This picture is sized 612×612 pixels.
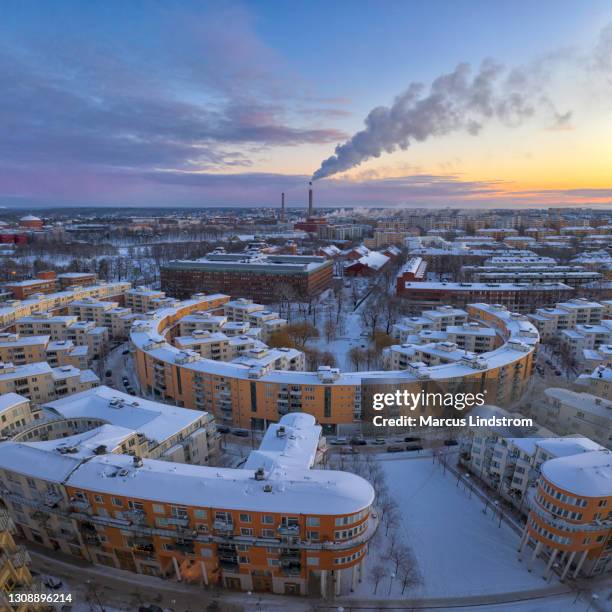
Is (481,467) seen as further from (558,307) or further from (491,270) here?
(491,270)

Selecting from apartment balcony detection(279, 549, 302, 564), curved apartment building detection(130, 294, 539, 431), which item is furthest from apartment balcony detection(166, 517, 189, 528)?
curved apartment building detection(130, 294, 539, 431)

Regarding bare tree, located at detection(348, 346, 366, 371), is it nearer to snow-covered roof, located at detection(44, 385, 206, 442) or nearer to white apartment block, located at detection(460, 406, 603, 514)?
white apartment block, located at detection(460, 406, 603, 514)

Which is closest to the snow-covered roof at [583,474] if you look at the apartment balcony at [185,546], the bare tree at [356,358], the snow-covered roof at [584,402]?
the snow-covered roof at [584,402]

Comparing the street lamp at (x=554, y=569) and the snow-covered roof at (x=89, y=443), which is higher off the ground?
the snow-covered roof at (x=89, y=443)

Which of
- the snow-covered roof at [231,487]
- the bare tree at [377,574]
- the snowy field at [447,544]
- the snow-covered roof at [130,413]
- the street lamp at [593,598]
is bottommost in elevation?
the street lamp at [593,598]

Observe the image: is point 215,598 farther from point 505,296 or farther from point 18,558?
point 505,296

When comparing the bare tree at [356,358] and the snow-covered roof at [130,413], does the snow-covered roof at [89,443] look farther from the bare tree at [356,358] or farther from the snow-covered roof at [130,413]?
the bare tree at [356,358]
